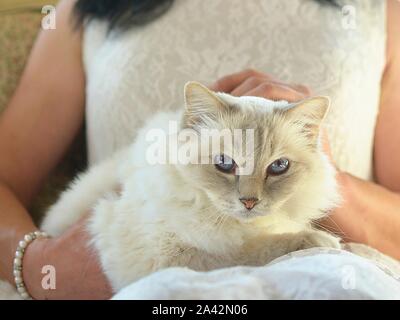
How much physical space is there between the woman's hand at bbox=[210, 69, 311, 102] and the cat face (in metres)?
0.11

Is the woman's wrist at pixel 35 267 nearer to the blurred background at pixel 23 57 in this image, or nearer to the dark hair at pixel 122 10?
the blurred background at pixel 23 57

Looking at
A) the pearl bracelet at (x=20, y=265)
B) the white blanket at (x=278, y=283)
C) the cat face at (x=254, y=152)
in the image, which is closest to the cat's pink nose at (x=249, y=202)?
the cat face at (x=254, y=152)

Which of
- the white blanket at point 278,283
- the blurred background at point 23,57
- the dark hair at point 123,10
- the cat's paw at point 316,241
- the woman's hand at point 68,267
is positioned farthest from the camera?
the blurred background at point 23,57

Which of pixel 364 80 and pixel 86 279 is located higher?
pixel 364 80

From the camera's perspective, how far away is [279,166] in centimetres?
84

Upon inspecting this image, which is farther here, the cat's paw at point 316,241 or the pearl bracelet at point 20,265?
the pearl bracelet at point 20,265

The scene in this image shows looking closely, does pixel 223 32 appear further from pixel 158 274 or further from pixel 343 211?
pixel 158 274

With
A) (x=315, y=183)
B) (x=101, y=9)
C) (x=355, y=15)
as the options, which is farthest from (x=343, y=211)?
(x=101, y=9)

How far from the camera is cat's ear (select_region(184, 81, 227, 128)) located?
81 centimetres

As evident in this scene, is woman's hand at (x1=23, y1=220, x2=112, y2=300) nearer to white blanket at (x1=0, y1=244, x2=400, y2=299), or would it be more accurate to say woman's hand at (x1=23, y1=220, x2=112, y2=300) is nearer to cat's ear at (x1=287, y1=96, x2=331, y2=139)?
white blanket at (x1=0, y1=244, x2=400, y2=299)

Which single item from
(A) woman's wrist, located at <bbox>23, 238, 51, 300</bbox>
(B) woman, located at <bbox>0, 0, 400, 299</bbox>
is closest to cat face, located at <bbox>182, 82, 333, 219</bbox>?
(B) woman, located at <bbox>0, 0, 400, 299</bbox>

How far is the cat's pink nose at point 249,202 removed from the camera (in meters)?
0.80
